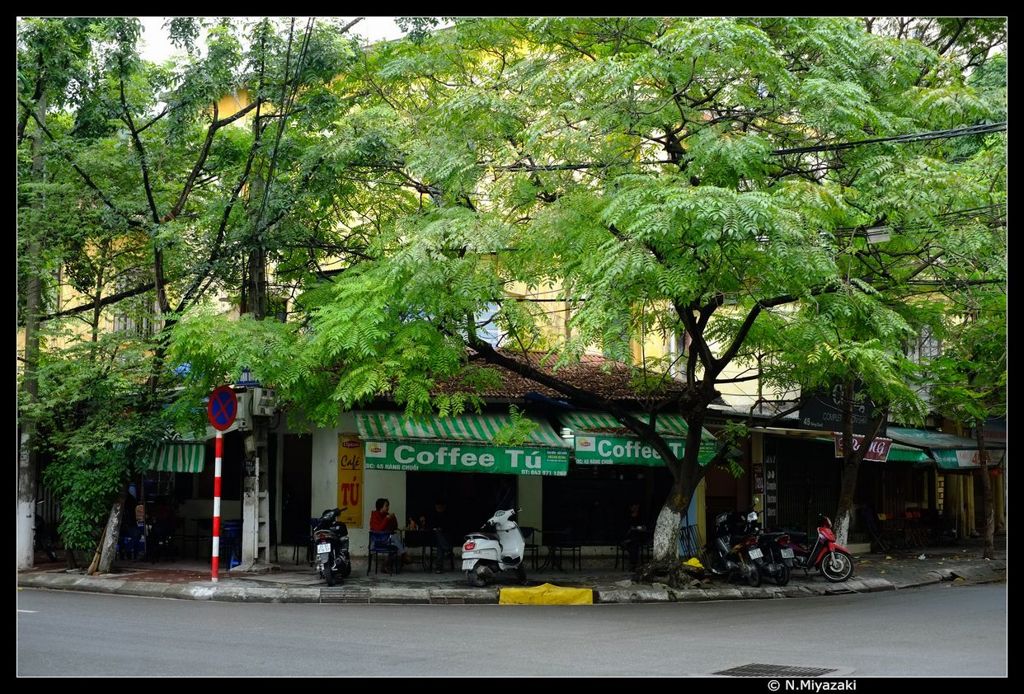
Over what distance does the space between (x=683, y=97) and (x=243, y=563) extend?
10800mm

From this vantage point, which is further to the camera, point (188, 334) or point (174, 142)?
point (174, 142)

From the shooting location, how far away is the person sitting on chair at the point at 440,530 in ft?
61.1

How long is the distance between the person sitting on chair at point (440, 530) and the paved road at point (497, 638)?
10.5 ft

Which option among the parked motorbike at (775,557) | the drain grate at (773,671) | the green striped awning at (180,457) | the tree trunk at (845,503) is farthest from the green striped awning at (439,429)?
the drain grate at (773,671)

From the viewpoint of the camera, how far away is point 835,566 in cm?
1819

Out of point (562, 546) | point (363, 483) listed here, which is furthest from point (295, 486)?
point (562, 546)

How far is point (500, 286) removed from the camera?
14.8 m

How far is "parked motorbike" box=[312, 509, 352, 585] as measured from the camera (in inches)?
651

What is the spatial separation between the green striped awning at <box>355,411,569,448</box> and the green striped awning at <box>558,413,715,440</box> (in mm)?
447

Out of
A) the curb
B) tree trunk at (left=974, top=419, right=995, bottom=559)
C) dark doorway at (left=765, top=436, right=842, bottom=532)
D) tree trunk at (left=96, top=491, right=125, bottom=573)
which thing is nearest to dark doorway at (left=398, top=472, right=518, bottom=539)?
the curb

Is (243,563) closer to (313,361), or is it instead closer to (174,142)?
(313,361)

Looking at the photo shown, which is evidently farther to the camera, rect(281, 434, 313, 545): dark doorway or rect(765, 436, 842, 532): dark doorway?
rect(765, 436, 842, 532): dark doorway

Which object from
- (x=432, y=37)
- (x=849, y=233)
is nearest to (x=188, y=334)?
(x=432, y=37)

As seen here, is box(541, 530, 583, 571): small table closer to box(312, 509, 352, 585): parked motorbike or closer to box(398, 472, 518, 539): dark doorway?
box(398, 472, 518, 539): dark doorway
